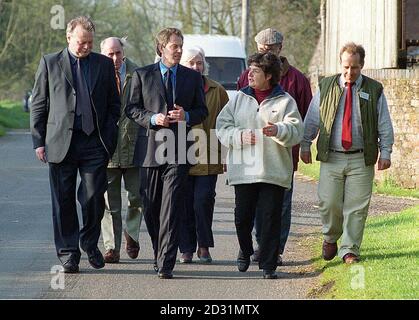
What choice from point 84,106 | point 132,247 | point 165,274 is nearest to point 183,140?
point 84,106

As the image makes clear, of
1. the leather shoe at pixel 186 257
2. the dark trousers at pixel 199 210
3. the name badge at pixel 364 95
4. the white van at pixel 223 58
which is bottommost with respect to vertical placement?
the leather shoe at pixel 186 257

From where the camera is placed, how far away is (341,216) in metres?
10.6

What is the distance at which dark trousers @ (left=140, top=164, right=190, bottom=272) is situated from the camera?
32.8 feet

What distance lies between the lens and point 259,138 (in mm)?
9922

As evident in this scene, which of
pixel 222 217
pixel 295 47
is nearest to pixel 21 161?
pixel 222 217

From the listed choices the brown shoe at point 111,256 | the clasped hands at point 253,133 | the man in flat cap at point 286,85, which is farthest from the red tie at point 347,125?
the brown shoe at point 111,256

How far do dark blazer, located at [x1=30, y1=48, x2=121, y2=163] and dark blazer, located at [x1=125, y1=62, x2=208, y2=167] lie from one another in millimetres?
235

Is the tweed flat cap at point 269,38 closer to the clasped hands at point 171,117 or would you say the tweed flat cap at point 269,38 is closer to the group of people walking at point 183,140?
the group of people walking at point 183,140

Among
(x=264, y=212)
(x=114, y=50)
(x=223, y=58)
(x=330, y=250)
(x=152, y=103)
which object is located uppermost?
(x=114, y=50)

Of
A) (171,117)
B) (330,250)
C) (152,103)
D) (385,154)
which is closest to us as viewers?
(171,117)

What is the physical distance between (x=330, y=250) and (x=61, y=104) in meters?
2.65

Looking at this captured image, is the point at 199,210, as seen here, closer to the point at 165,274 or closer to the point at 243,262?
the point at 243,262

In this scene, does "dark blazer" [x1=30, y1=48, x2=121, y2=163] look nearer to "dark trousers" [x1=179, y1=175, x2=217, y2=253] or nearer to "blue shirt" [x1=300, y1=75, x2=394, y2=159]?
"dark trousers" [x1=179, y1=175, x2=217, y2=253]

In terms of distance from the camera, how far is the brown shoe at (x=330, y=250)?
1064 cm
